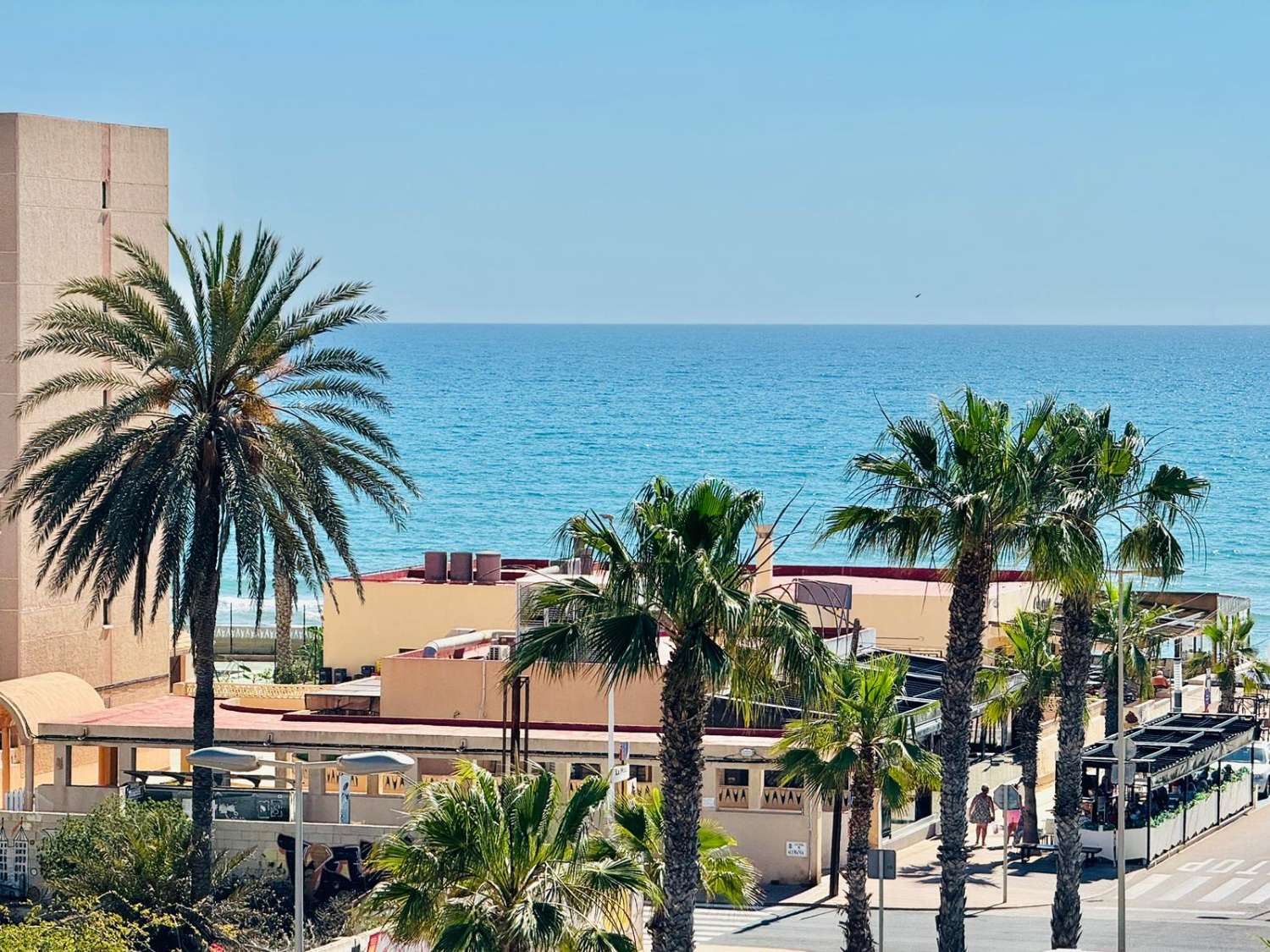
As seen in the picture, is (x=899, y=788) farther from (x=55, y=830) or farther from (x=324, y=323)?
(x=55, y=830)

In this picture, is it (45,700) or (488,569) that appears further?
(488,569)

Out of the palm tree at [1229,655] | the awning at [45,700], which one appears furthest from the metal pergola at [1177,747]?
the awning at [45,700]

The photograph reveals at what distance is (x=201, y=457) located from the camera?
3609 centimetres

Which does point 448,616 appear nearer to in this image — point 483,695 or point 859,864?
point 483,695

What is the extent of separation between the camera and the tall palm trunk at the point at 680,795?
26422 mm

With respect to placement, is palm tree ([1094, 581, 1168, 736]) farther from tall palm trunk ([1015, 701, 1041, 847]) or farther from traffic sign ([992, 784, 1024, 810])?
traffic sign ([992, 784, 1024, 810])

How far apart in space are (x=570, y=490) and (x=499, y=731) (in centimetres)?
13352

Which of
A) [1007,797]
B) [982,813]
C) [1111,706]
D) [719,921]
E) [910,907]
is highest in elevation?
[1111,706]

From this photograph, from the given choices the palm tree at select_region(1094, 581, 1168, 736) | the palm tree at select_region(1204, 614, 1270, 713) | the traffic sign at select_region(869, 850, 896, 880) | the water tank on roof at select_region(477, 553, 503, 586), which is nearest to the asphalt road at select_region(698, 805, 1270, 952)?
the traffic sign at select_region(869, 850, 896, 880)

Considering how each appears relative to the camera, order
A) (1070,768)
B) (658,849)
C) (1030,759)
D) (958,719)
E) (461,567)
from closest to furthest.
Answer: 1. (658,849)
2. (958,719)
3. (1070,768)
4. (1030,759)
5. (461,567)

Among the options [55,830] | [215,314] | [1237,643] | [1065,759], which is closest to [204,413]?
[215,314]

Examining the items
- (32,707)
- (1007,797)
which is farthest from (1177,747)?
(32,707)

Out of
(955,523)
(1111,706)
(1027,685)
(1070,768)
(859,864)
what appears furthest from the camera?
(1111,706)

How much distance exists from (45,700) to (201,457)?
10.3 metres
